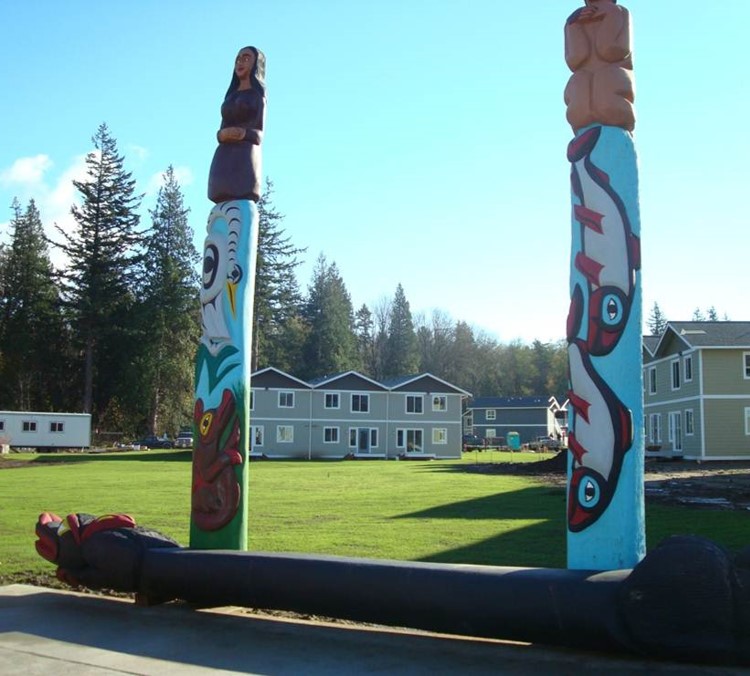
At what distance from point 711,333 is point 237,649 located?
125 ft

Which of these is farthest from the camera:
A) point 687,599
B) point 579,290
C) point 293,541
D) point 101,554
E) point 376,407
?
point 376,407

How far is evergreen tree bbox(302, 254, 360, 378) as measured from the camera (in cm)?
8375

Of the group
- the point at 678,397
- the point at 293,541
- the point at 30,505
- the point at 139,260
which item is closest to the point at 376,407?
the point at 678,397

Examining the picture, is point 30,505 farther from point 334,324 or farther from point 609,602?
point 334,324

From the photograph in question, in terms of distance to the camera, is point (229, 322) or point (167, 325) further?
point (167, 325)

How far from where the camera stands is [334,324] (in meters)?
85.1

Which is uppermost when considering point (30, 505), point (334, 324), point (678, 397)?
point (334, 324)

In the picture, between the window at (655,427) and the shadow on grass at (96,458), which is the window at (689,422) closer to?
the window at (655,427)

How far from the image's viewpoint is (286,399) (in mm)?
→ 52906

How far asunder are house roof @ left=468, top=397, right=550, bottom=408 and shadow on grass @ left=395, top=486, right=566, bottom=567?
6462cm

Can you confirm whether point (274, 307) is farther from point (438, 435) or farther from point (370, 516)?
point (370, 516)

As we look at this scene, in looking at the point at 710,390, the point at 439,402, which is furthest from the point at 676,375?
the point at 439,402

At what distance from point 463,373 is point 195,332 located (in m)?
43.9

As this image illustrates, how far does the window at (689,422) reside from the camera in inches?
1568
